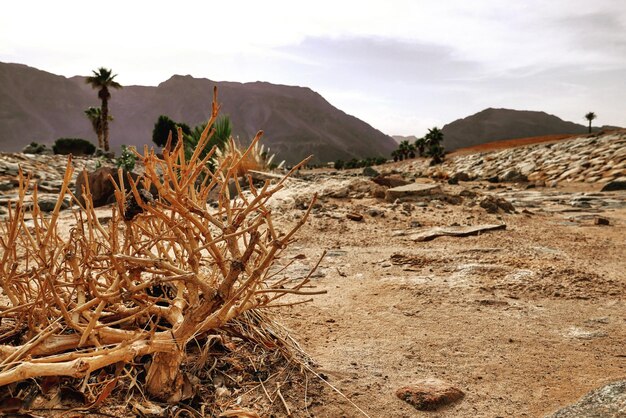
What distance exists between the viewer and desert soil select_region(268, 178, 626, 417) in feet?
6.47

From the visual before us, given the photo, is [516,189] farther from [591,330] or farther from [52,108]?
[52,108]

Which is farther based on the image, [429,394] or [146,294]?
[429,394]

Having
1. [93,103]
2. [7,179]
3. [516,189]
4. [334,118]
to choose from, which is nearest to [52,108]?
[93,103]

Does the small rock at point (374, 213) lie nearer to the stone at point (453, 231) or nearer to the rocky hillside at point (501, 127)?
the stone at point (453, 231)

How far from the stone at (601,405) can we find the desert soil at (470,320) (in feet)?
0.53

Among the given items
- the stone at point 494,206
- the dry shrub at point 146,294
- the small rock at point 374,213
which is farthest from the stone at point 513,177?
the dry shrub at point 146,294

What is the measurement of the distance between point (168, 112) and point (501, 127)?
88.5 metres

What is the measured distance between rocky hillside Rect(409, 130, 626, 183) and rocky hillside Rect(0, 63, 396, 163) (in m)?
73.8

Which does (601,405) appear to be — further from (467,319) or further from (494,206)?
(494,206)

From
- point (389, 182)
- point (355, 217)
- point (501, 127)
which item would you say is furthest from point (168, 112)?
point (355, 217)

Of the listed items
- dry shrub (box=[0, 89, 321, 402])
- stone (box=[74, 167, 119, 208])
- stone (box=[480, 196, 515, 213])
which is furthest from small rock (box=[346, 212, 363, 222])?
stone (box=[74, 167, 119, 208])

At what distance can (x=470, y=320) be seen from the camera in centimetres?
278

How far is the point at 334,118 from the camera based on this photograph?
4793 inches

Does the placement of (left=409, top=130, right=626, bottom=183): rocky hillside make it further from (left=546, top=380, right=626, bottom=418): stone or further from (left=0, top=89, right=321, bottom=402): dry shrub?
(left=0, top=89, right=321, bottom=402): dry shrub
